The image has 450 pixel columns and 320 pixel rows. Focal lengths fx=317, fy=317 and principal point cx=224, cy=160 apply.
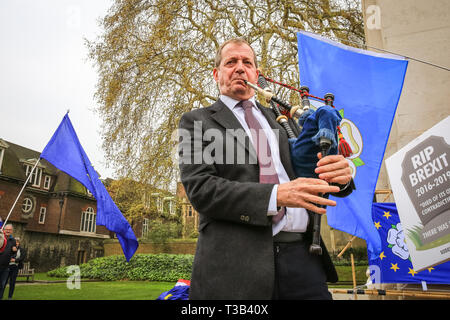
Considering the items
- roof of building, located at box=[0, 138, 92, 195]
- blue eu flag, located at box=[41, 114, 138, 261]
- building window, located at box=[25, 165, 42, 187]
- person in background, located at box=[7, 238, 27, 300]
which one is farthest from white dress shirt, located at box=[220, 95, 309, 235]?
building window, located at box=[25, 165, 42, 187]

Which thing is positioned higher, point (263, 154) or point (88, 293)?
point (263, 154)

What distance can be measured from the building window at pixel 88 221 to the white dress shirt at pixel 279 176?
3773cm

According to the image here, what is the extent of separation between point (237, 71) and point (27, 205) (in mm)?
36577

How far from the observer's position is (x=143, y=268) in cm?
2138

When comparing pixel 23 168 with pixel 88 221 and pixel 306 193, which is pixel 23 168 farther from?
pixel 306 193

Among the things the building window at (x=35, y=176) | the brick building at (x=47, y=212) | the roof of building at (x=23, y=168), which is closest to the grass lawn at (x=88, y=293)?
the brick building at (x=47, y=212)

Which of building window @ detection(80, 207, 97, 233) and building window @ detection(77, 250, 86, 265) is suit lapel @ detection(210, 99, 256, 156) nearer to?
building window @ detection(77, 250, 86, 265)

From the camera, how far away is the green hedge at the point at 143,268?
66.6 feet

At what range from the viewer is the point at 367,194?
4.96m

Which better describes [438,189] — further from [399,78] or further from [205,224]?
[205,224]

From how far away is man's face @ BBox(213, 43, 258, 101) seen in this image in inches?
80.3

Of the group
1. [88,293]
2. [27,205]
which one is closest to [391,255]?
[88,293]

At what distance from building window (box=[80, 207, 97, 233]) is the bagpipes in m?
37.8

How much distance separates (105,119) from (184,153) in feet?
45.2
